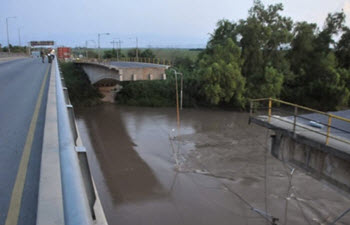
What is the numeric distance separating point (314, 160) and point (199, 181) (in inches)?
320

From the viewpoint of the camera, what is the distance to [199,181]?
17531mm

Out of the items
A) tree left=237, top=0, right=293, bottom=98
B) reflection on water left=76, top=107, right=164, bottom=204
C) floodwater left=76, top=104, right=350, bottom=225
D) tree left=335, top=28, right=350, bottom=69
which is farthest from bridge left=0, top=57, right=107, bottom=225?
tree left=335, top=28, right=350, bottom=69

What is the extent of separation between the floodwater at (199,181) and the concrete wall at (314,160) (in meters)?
0.82

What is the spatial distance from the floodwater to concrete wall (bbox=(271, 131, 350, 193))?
0.82m

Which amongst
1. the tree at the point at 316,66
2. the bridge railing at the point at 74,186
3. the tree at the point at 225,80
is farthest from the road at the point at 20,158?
the tree at the point at 316,66

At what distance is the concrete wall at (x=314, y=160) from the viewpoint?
938cm

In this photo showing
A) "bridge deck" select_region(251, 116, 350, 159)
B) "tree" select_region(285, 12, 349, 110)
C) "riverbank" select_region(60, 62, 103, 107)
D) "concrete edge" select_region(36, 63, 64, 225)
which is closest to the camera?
"concrete edge" select_region(36, 63, 64, 225)

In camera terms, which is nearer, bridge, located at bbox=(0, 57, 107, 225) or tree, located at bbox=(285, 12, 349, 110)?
bridge, located at bbox=(0, 57, 107, 225)

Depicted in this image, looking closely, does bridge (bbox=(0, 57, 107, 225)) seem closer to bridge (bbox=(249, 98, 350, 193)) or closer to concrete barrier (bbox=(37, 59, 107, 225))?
concrete barrier (bbox=(37, 59, 107, 225))

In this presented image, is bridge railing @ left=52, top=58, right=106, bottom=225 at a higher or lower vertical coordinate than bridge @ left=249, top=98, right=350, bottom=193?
higher

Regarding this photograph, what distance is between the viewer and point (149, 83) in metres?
50.4

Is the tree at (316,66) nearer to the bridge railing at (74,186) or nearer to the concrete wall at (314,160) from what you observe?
the concrete wall at (314,160)

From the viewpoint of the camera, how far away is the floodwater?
539 inches

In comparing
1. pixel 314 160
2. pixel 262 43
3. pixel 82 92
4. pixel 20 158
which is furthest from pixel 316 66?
pixel 20 158
